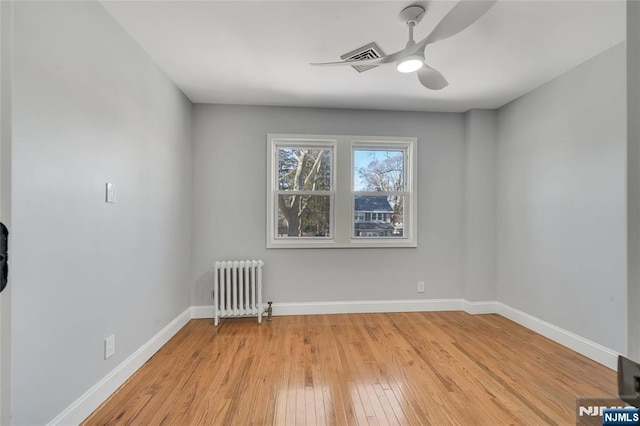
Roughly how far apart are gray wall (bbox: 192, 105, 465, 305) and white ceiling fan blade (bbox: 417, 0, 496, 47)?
1869 mm

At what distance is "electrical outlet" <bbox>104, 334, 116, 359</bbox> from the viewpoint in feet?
6.08

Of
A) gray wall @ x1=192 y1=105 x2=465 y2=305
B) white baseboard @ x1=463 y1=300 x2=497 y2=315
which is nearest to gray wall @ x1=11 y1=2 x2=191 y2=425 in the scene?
gray wall @ x1=192 y1=105 x2=465 y2=305

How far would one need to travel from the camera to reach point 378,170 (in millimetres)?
3641

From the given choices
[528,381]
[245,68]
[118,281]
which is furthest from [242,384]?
[245,68]

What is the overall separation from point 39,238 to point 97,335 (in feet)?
2.47

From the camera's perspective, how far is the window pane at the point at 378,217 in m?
3.59

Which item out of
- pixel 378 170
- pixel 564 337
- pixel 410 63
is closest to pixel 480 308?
pixel 564 337

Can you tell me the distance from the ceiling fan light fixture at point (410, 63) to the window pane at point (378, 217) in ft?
5.90

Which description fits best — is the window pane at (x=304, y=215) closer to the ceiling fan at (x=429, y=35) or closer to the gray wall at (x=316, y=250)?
the gray wall at (x=316, y=250)

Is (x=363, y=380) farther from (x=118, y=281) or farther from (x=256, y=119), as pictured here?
(x=256, y=119)

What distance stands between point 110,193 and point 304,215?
2041 millimetres

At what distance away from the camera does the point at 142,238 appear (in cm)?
227

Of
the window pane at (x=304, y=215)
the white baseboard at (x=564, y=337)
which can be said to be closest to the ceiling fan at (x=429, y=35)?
the window pane at (x=304, y=215)

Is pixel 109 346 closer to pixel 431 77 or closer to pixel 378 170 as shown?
pixel 431 77
